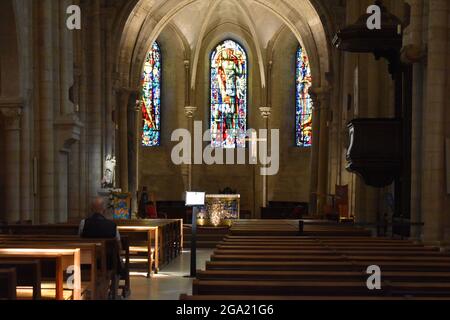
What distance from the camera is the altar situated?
24.1 metres

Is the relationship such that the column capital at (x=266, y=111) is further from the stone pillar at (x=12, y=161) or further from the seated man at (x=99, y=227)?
the seated man at (x=99, y=227)

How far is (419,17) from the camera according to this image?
447 inches

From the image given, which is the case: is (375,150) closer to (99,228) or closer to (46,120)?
(99,228)

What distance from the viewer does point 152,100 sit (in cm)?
3450

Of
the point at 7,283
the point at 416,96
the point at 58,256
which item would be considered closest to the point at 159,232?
the point at 416,96

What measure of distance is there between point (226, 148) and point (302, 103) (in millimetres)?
3890

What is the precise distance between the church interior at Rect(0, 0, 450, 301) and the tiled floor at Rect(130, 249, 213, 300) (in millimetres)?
48

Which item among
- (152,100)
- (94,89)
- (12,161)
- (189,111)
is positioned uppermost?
(152,100)

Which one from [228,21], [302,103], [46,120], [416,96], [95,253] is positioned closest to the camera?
[95,253]

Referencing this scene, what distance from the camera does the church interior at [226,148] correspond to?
6895 mm

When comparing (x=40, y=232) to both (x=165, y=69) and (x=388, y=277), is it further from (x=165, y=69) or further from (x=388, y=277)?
(x=165, y=69)

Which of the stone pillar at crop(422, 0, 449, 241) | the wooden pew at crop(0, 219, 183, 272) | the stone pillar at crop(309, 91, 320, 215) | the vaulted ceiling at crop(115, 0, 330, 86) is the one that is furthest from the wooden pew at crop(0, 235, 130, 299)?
Answer: the stone pillar at crop(309, 91, 320, 215)

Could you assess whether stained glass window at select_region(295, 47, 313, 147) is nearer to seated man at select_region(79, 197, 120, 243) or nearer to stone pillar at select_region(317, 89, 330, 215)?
stone pillar at select_region(317, 89, 330, 215)
